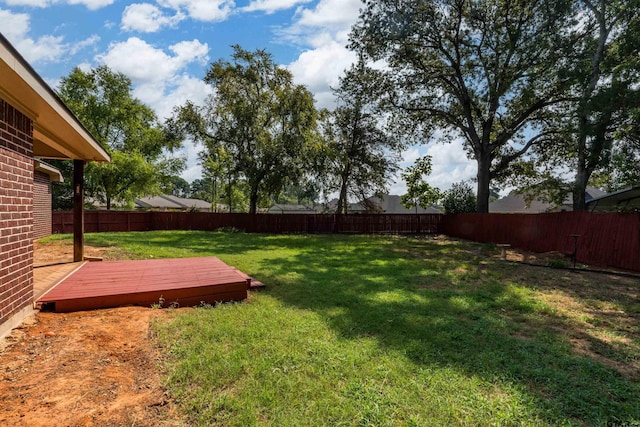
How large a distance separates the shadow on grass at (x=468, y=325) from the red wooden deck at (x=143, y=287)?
0.83 m

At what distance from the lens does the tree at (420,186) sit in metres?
24.7

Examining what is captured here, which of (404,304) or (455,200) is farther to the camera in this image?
(455,200)

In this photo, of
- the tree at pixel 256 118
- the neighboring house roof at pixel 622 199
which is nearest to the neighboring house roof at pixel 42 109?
the tree at pixel 256 118

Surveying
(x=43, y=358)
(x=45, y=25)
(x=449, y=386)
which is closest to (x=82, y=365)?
(x=43, y=358)

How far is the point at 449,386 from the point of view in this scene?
2.32m

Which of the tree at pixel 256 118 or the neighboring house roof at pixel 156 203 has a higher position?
the tree at pixel 256 118

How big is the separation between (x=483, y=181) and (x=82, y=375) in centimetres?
1581

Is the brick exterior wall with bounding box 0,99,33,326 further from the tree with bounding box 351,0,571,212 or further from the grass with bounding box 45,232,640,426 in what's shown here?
the tree with bounding box 351,0,571,212

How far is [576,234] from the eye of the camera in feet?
31.5

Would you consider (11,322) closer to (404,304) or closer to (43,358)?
(43,358)

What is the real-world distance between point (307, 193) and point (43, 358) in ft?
58.3

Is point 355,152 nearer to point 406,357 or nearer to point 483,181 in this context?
point 483,181

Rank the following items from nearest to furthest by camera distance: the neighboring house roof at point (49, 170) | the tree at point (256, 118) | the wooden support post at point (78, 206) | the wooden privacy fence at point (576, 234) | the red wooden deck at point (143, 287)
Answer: the red wooden deck at point (143, 287) < the wooden support post at point (78, 206) < the wooden privacy fence at point (576, 234) < the neighboring house roof at point (49, 170) < the tree at point (256, 118)

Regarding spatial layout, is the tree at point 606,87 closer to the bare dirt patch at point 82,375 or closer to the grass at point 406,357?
the grass at point 406,357
